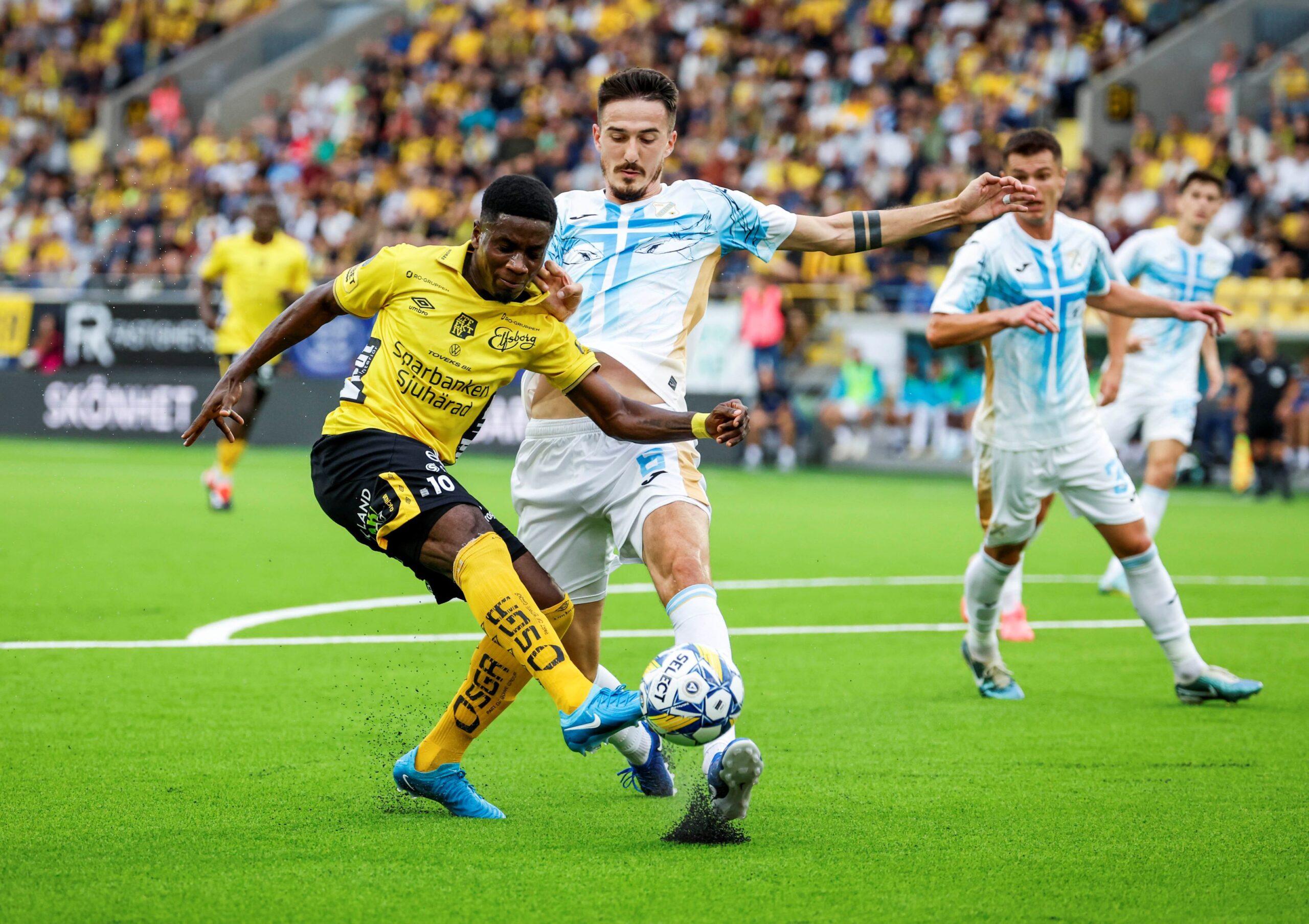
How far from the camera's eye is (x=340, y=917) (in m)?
3.70

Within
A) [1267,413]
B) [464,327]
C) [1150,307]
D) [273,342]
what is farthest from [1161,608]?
[1267,413]

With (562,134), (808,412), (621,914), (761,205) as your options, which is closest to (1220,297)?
(808,412)

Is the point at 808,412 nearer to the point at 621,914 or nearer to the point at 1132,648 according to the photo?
the point at 1132,648

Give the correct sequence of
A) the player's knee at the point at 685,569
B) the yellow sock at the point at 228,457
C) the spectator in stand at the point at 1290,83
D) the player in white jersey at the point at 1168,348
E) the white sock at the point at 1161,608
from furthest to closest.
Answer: the spectator in stand at the point at 1290,83
the yellow sock at the point at 228,457
the player in white jersey at the point at 1168,348
the white sock at the point at 1161,608
the player's knee at the point at 685,569

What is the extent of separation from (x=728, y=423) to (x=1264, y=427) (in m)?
16.5

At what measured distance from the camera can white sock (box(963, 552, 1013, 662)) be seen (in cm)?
719

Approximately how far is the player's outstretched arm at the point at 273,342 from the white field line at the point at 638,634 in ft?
10.5

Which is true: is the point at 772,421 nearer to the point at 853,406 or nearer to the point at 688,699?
the point at 853,406

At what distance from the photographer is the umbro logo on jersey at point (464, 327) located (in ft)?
15.9

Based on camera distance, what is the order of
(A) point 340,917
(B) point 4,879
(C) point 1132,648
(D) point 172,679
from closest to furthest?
(A) point 340,917 → (B) point 4,879 → (D) point 172,679 → (C) point 1132,648

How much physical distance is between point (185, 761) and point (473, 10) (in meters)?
30.3

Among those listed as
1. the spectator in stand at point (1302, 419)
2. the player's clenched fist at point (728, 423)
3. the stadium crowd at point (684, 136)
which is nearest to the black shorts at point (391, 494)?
the player's clenched fist at point (728, 423)

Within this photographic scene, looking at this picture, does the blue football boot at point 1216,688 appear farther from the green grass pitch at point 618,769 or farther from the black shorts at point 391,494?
the black shorts at point 391,494

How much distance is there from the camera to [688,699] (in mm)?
4211
